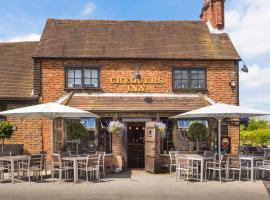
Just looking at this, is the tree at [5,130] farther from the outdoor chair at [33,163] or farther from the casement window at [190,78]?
the casement window at [190,78]

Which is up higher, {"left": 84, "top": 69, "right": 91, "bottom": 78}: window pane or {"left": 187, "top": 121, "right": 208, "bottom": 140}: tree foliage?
{"left": 84, "top": 69, "right": 91, "bottom": 78}: window pane

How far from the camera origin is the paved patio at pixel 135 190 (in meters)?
9.93

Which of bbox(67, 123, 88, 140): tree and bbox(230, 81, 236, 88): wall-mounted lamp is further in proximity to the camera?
bbox(230, 81, 236, 88): wall-mounted lamp

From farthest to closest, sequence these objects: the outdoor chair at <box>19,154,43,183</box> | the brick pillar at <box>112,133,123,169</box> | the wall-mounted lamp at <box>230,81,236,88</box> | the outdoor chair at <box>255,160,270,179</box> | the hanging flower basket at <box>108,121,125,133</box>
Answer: the wall-mounted lamp at <box>230,81,236,88</box> < the brick pillar at <box>112,133,123,169</box> < the hanging flower basket at <box>108,121,125,133</box> < the outdoor chair at <box>255,160,270,179</box> < the outdoor chair at <box>19,154,43,183</box>


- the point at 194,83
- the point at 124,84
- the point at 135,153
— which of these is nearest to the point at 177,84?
the point at 194,83

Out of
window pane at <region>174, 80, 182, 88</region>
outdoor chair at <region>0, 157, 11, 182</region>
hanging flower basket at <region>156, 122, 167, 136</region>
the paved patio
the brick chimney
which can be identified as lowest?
the paved patio

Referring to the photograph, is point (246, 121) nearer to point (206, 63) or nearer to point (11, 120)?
point (206, 63)

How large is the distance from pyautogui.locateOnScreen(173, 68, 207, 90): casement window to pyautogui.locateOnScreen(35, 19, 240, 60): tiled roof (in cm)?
57

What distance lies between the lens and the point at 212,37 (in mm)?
18906

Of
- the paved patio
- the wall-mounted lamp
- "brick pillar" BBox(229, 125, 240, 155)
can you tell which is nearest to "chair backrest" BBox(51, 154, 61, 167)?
the paved patio

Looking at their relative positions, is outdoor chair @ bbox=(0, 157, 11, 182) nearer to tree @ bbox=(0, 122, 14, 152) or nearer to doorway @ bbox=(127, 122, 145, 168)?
tree @ bbox=(0, 122, 14, 152)

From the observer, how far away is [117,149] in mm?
15922

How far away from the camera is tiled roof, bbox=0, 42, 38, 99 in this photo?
17.1 m

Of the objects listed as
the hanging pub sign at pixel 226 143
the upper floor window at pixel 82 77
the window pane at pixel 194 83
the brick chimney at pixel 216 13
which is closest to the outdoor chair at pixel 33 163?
the upper floor window at pixel 82 77
